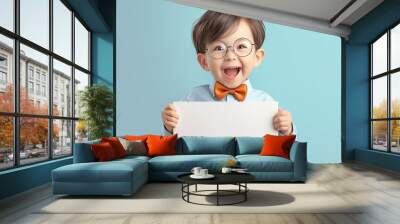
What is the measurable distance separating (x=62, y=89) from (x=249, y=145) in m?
3.41

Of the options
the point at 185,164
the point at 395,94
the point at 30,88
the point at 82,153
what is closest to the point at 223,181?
the point at 185,164

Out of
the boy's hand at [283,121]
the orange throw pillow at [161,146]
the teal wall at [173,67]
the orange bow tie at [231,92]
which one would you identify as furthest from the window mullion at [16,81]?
the boy's hand at [283,121]

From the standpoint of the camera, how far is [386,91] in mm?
8406

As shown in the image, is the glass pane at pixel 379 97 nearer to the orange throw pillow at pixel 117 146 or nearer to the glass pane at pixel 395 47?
the glass pane at pixel 395 47

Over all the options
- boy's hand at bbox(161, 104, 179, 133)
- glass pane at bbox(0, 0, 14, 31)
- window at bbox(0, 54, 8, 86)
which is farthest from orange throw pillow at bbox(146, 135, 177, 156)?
glass pane at bbox(0, 0, 14, 31)

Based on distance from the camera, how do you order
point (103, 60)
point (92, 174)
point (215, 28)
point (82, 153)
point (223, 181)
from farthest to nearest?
point (103, 60), point (215, 28), point (82, 153), point (92, 174), point (223, 181)

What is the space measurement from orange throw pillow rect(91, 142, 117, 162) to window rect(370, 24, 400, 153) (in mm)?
5621

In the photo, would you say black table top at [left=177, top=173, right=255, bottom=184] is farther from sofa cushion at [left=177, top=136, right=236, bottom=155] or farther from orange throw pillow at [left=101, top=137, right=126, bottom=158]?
sofa cushion at [left=177, top=136, right=236, bottom=155]

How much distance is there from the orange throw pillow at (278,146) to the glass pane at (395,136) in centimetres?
278

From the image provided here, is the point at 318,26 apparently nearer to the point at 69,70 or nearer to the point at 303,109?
the point at 303,109

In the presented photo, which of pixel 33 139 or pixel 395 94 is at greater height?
pixel 395 94

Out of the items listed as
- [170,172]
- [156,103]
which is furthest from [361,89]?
[170,172]

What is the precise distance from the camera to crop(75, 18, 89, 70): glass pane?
7746 mm

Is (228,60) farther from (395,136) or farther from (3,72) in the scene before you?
(3,72)
